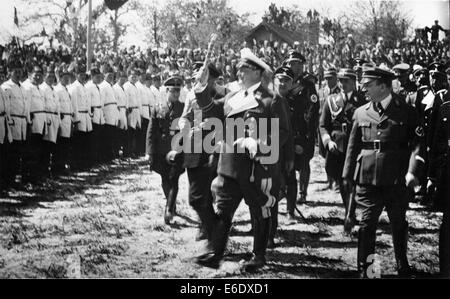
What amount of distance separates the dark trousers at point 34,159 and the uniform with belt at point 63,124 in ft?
1.91

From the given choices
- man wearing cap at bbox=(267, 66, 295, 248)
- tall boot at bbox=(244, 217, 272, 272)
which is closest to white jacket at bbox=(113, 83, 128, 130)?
man wearing cap at bbox=(267, 66, 295, 248)

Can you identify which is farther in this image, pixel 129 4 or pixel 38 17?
pixel 38 17

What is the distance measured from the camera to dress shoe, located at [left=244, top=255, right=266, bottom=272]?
5.45 m

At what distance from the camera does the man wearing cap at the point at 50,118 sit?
1048 cm

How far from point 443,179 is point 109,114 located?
360 inches

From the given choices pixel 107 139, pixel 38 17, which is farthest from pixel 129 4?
pixel 107 139

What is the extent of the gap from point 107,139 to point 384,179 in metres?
8.95

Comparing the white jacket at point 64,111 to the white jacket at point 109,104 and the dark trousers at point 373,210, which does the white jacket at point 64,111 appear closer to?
the white jacket at point 109,104

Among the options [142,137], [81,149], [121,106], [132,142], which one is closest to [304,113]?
[81,149]

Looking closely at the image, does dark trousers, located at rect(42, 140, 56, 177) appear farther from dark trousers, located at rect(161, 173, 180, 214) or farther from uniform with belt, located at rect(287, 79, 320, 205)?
uniform with belt, located at rect(287, 79, 320, 205)

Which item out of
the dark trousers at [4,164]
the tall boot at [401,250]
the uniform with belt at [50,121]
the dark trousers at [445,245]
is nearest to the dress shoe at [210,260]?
the tall boot at [401,250]
